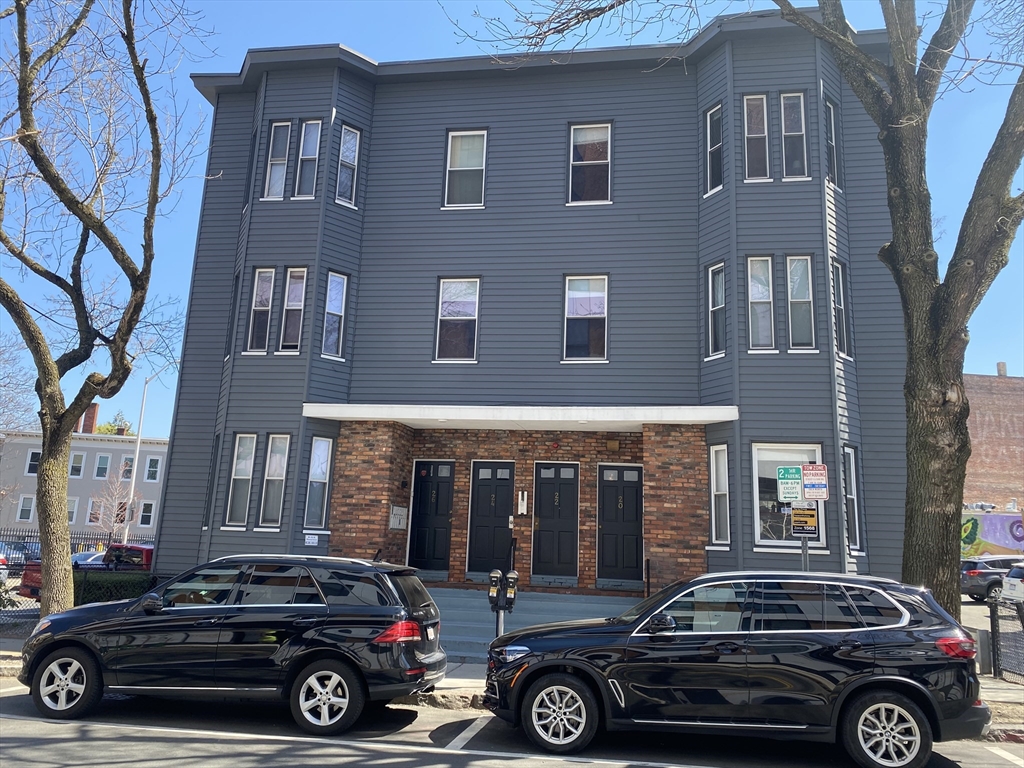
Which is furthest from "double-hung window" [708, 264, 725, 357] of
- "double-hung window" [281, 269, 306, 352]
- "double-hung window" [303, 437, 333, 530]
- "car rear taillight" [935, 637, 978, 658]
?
"car rear taillight" [935, 637, 978, 658]

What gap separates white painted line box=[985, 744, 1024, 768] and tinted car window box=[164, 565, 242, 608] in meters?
7.56

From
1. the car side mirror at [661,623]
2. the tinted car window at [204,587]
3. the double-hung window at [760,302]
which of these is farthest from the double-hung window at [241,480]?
the car side mirror at [661,623]

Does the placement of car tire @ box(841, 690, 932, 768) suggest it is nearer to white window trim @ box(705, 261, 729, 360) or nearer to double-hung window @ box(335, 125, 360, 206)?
white window trim @ box(705, 261, 729, 360)

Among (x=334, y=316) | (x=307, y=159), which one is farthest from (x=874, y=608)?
(x=307, y=159)

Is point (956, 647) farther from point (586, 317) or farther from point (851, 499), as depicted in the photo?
point (586, 317)

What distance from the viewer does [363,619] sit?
751 centimetres

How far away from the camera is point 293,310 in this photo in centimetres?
1554

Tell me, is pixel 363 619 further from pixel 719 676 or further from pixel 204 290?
pixel 204 290

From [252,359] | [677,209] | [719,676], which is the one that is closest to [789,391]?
[677,209]

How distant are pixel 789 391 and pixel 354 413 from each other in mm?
7790

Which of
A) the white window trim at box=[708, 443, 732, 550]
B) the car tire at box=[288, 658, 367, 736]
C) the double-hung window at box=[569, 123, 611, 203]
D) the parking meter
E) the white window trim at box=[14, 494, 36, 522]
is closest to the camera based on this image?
the car tire at box=[288, 658, 367, 736]

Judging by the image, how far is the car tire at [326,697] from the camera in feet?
24.1

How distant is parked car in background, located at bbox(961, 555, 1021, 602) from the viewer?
22.8 metres

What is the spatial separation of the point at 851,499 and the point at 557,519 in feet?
17.4
